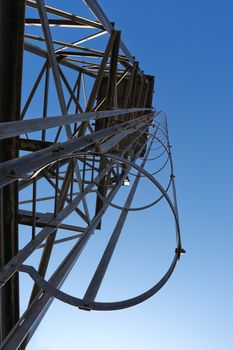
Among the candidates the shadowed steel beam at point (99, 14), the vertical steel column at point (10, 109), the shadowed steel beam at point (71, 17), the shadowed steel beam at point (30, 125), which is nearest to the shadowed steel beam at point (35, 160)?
the shadowed steel beam at point (30, 125)

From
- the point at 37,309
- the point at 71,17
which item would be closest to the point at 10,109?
the point at 37,309

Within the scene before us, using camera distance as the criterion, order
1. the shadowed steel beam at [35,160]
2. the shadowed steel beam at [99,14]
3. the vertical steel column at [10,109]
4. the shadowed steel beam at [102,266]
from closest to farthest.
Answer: the shadowed steel beam at [35,160]
the shadowed steel beam at [102,266]
the vertical steel column at [10,109]
the shadowed steel beam at [99,14]

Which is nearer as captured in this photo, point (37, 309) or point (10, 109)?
point (37, 309)

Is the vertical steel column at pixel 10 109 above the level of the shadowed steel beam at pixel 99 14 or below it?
below

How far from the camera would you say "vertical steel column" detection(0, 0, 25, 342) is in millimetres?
4715

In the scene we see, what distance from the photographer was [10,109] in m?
5.10

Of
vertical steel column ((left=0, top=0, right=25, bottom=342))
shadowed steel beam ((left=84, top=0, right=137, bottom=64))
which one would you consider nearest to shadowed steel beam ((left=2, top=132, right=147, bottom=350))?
vertical steel column ((left=0, top=0, right=25, bottom=342))

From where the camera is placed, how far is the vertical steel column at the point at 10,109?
471cm

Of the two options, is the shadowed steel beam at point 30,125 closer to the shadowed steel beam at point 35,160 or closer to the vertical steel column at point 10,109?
the shadowed steel beam at point 35,160

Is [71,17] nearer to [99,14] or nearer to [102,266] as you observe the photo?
[99,14]

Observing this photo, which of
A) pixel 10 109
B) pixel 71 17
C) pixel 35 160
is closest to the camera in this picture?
pixel 35 160

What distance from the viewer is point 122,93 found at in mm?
15258

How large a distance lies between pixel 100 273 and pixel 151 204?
3.36m

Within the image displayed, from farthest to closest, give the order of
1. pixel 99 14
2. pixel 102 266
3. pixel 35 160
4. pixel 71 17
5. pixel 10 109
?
pixel 71 17 → pixel 99 14 → pixel 10 109 → pixel 102 266 → pixel 35 160
